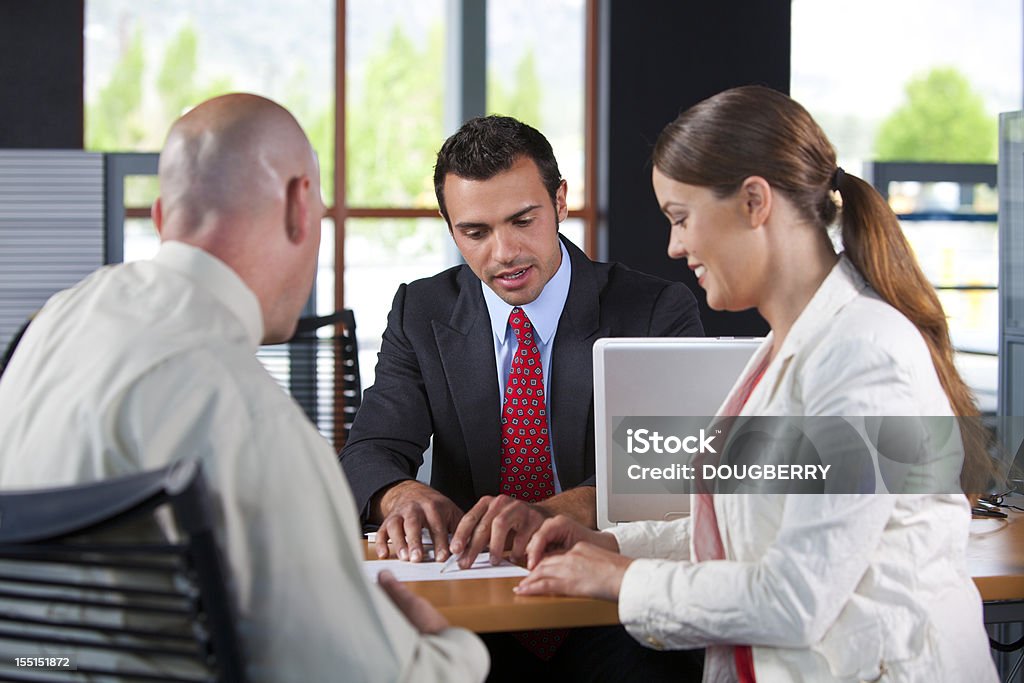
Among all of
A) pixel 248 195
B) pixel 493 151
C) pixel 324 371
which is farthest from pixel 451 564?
pixel 324 371

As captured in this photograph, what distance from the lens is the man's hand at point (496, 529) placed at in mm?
1985

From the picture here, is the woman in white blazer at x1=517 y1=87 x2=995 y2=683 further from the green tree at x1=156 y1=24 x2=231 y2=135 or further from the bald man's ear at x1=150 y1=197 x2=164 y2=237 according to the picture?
the green tree at x1=156 y1=24 x2=231 y2=135

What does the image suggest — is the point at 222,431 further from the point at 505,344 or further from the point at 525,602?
Result: the point at 505,344

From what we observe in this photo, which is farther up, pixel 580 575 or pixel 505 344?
pixel 505 344

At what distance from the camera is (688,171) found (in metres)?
1.80

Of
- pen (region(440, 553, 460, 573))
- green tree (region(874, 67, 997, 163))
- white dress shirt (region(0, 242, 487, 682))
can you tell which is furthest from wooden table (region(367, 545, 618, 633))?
green tree (region(874, 67, 997, 163))

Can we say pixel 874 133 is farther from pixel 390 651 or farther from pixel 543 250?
pixel 390 651

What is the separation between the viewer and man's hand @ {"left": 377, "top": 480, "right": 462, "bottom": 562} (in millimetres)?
2035

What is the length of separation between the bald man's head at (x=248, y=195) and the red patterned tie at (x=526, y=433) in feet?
3.91

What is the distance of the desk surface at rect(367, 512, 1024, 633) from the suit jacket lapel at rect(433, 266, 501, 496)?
78cm

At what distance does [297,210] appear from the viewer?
1.49 m

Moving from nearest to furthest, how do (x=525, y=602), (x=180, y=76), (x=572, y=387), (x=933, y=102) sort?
(x=525, y=602) < (x=572, y=387) < (x=180, y=76) < (x=933, y=102)

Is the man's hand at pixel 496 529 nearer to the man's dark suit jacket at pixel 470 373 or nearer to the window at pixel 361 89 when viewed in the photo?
the man's dark suit jacket at pixel 470 373

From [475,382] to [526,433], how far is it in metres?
0.18
